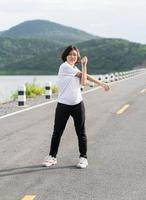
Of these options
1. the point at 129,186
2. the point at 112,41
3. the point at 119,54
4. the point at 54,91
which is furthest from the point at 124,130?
the point at 112,41

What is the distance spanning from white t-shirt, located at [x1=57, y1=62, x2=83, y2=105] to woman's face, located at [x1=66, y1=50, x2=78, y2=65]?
0.21ft

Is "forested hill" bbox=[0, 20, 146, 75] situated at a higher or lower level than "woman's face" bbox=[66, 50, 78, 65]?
lower

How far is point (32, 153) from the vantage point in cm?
894

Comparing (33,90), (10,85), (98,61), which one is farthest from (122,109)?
(98,61)

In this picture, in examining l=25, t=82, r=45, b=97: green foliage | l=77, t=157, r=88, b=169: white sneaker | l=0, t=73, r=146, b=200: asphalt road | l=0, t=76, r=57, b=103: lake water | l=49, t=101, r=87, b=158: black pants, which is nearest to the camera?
l=0, t=73, r=146, b=200: asphalt road

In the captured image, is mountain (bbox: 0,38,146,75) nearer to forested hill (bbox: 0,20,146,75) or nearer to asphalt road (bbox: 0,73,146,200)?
forested hill (bbox: 0,20,146,75)

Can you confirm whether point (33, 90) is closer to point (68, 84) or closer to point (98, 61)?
point (68, 84)

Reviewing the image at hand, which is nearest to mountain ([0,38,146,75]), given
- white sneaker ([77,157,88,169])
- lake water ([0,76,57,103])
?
lake water ([0,76,57,103])

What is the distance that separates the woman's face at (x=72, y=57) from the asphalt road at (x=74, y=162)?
151 centimetres

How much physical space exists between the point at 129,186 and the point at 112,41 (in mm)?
172926

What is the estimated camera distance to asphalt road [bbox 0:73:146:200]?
6336 mm

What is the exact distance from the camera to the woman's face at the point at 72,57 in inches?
302

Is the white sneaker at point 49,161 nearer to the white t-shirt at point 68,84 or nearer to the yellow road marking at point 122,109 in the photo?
the white t-shirt at point 68,84

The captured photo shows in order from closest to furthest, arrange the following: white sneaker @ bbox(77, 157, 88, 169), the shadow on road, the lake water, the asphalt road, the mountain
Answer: the asphalt road, the shadow on road, white sneaker @ bbox(77, 157, 88, 169), the lake water, the mountain
